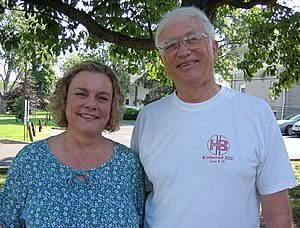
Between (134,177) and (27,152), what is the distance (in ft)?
2.13

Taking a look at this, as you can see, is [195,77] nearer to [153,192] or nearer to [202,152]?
[202,152]

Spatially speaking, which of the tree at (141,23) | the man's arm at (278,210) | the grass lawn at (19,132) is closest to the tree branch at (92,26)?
the tree at (141,23)

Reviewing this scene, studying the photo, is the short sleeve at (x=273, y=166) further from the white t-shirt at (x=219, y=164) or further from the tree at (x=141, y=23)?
the tree at (x=141, y=23)

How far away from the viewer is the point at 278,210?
2285mm

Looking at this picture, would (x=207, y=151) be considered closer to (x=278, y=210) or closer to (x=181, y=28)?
(x=278, y=210)

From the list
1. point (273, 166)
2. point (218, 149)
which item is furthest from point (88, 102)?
point (273, 166)

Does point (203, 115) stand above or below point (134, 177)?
above

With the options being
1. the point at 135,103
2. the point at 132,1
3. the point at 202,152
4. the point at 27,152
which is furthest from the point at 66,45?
the point at 135,103

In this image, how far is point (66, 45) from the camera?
19.3 feet

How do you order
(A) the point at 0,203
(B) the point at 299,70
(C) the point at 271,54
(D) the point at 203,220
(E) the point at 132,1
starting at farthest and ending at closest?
(C) the point at 271,54
(B) the point at 299,70
(E) the point at 132,1
(A) the point at 0,203
(D) the point at 203,220

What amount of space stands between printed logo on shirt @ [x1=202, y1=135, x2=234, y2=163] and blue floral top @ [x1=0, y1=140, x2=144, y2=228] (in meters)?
0.55

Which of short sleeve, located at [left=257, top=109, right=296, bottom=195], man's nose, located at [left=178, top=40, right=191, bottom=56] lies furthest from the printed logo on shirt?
man's nose, located at [left=178, top=40, right=191, bottom=56]

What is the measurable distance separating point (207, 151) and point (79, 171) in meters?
0.76

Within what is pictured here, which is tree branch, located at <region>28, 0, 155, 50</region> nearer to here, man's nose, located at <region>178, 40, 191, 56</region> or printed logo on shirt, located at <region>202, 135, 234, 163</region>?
man's nose, located at <region>178, 40, 191, 56</region>
